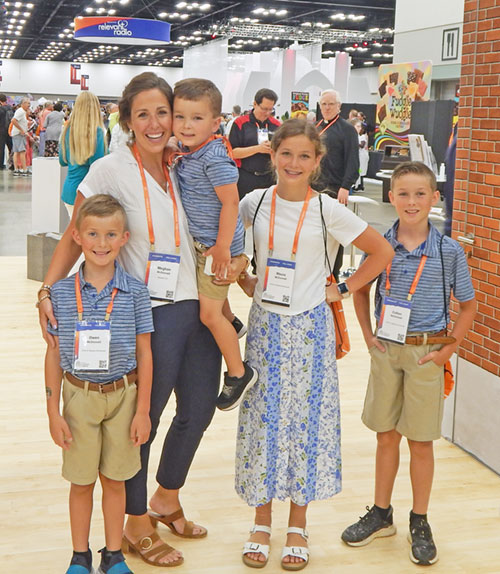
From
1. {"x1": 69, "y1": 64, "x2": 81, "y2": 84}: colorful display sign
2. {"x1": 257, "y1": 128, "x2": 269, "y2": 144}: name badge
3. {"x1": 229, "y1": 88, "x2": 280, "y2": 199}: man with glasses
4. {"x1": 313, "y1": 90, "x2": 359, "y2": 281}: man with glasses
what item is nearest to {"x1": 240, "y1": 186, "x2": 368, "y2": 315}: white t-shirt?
{"x1": 313, "y1": 90, "x2": 359, "y2": 281}: man with glasses

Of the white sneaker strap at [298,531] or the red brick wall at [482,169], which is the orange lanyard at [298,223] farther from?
the red brick wall at [482,169]

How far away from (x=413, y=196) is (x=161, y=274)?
88 centimetres

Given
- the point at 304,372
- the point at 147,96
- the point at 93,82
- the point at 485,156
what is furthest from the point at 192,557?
the point at 93,82

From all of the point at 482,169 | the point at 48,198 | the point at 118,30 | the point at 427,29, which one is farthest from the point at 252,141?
the point at 118,30

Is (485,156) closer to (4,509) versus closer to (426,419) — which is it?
(426,419)

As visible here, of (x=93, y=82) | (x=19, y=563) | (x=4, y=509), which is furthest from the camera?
(x=93, y=82)

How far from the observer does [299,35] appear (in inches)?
1146

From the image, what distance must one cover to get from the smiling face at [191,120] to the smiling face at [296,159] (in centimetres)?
28

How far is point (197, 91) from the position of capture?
2148 millimetres

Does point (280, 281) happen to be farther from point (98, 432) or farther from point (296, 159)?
point (98, 432)

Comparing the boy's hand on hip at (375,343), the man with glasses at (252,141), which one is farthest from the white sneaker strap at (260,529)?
the man with glasses at (252,141)

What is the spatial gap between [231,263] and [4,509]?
1393mm

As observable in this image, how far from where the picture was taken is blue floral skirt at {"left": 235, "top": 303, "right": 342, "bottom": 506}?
2426 millimetres

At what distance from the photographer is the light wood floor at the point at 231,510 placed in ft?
8.38
